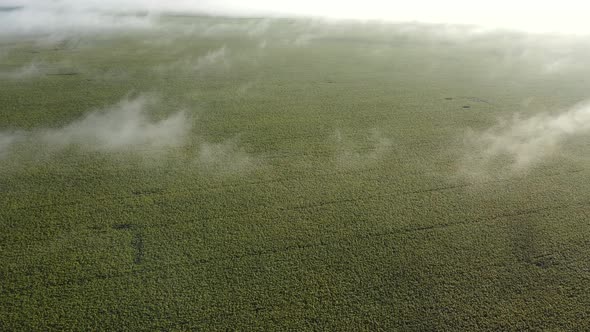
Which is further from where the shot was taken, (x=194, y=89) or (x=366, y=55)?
(x=366, y=55)

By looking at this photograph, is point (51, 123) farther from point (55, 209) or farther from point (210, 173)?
point (210, 173)

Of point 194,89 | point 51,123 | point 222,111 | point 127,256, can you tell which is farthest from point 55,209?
point 194,89

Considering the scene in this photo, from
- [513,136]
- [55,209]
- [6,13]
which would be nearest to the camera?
[55,209]

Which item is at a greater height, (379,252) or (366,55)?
(366,55)

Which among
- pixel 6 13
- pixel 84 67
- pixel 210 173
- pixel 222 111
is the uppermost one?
pixel 6 13

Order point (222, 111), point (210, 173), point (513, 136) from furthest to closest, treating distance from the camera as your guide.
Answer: point (222, 111) < point (513, 136) < point (210, 173)

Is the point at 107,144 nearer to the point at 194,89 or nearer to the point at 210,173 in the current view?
the point at 210,173
